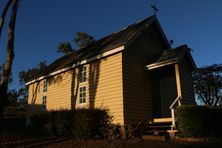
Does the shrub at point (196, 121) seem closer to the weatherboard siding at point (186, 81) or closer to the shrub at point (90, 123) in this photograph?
the weatherboard siding at point (186, 81)

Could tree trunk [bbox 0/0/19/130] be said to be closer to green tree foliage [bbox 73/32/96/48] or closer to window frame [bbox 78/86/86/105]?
window frame [bbox 78/86/86/105]

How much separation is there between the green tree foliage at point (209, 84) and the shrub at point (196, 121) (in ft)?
116

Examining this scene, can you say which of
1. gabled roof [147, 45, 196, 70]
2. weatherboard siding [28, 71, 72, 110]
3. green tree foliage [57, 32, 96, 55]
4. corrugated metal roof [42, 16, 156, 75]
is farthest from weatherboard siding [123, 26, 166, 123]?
green tree foliage [57, 32, 96, 55]

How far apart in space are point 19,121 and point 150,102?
48.0ft

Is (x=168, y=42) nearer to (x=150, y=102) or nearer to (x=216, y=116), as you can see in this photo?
(x=150, y=102)

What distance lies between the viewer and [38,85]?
826 inches

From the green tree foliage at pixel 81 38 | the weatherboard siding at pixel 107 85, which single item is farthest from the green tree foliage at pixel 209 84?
the weatherboard siding at pixel 107 85

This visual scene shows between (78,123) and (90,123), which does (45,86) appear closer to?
(78,123)

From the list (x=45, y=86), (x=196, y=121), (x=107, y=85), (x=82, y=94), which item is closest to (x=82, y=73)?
(x=82, y=94)

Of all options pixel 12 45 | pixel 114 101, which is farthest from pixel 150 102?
pixel 12 45

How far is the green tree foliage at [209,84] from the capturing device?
4416 centimetres

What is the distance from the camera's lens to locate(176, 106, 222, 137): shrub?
10.3 m

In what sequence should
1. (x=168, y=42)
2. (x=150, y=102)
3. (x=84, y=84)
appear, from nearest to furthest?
(x=150, y=102), (x=84, y=84), (x=168, y=42)

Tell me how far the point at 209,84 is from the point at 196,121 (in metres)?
37.7
